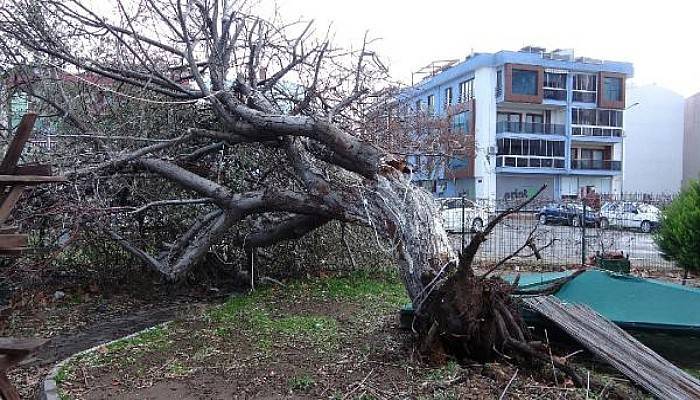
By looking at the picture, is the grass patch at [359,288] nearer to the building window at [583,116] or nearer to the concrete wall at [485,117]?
the concrete wall at [485,117]

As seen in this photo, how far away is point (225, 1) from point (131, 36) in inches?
57.1

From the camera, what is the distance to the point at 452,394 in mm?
4195

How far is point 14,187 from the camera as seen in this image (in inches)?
161

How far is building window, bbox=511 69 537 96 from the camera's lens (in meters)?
39.9

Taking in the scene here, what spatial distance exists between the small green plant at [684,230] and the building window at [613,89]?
111 ft

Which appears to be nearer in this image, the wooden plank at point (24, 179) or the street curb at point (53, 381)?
the wooden plank at point (24, 179)

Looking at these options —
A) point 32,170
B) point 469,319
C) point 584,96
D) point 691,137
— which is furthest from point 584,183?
point 32,170

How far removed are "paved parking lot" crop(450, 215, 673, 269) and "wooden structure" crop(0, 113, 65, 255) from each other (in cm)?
1022

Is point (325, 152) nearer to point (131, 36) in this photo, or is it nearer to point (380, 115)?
point (380, 115)

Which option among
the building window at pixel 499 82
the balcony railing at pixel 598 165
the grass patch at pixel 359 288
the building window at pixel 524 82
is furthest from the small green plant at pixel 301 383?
the balcony railing at pixel 598 165

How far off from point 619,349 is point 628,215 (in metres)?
11.9

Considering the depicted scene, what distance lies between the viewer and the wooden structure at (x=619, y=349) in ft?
14.1

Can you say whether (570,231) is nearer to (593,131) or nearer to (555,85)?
(555,85)

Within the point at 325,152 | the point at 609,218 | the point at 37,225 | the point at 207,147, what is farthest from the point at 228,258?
the point at 609,218
